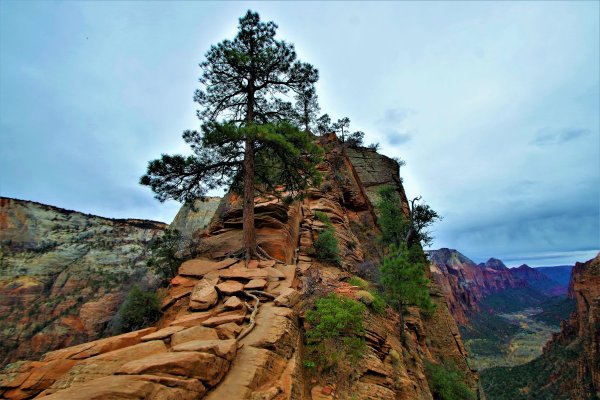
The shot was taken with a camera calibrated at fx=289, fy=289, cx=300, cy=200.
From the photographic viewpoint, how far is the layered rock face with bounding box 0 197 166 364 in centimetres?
1972

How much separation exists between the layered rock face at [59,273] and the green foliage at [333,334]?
1394 cm

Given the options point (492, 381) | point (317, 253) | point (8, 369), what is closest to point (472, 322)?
point (492, 381)

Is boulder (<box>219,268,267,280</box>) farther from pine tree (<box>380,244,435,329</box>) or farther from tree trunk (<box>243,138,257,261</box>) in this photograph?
pine tree (<box>380,244,435,329</box>)

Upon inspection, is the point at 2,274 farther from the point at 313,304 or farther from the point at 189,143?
the point at 313,304

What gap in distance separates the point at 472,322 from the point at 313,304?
16722cm

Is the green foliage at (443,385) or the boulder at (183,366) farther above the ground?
the boulder at (183,366)

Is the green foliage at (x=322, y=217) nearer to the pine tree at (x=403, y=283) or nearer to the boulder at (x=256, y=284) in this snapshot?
the pine tree at (x=403, y=283)

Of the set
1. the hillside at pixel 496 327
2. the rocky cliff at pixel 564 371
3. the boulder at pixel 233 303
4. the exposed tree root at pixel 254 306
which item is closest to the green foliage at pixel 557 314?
the hillside at pixel 496 327

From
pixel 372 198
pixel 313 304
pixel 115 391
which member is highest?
pixel 372 198

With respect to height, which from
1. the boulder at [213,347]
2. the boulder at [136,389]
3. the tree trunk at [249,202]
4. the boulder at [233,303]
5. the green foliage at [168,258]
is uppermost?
the tree trunk at [249,202]

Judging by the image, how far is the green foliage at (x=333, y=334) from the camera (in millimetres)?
7426

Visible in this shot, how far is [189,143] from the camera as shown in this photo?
12.2 metres

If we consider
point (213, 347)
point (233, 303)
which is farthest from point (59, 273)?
point (213, 347)

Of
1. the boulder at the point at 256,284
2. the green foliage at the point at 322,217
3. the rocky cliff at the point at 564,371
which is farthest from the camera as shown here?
the rocky cliff at the point at 564,371
